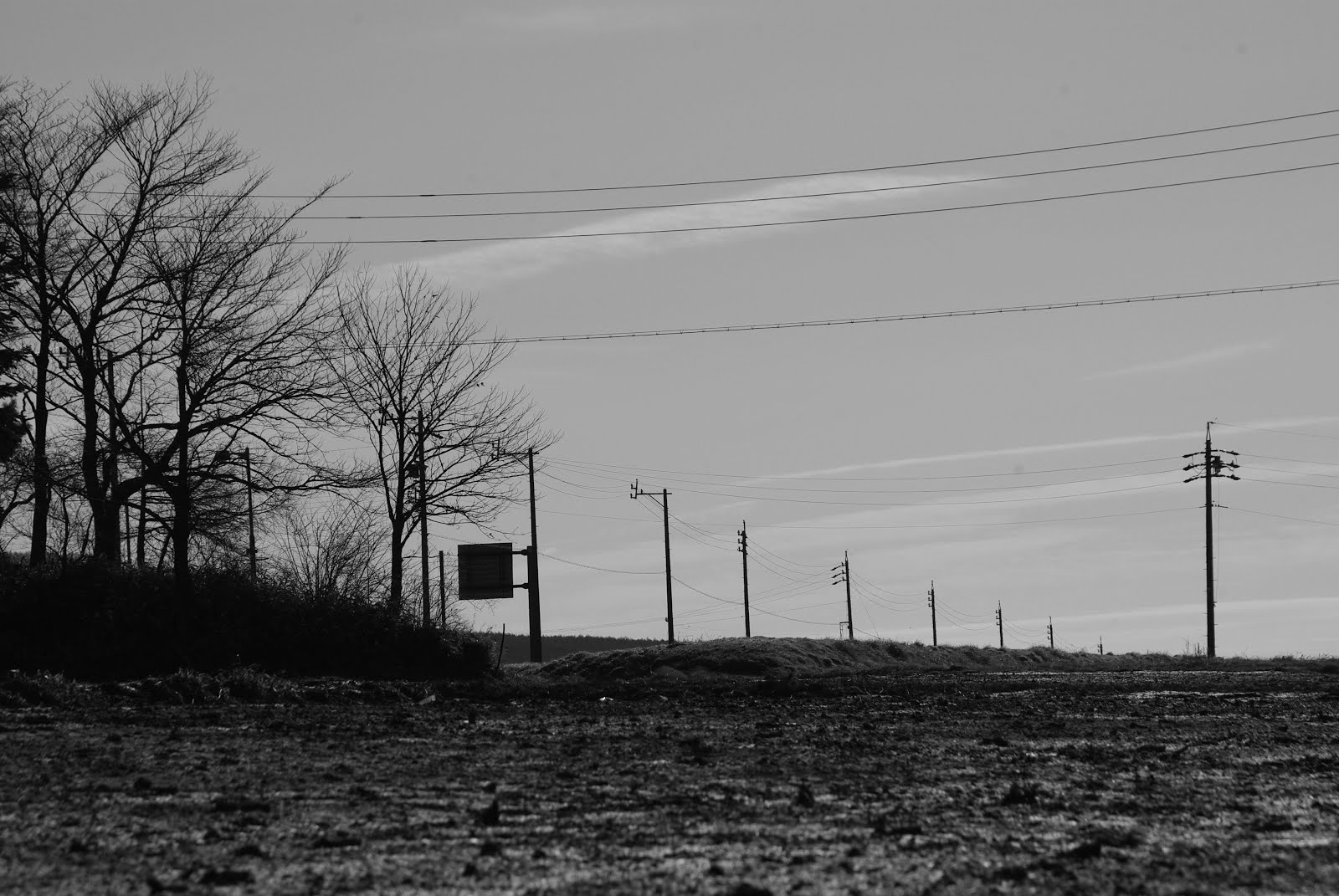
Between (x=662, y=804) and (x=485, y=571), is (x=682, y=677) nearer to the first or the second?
(x=485, y=571)

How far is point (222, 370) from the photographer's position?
35.7 meters

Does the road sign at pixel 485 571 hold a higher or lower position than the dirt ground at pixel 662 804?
higher

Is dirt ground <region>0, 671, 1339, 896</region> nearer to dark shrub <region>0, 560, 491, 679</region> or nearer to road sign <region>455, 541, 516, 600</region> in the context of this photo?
dark shrub <region>0, 560, 491, 679</region>

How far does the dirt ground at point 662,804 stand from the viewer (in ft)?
23.6

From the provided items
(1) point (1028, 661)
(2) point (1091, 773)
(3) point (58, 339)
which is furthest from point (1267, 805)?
(1) point (1028, 661)

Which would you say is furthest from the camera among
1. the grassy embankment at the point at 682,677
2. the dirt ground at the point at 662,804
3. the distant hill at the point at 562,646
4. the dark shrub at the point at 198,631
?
the distant hill at the point at 562,646

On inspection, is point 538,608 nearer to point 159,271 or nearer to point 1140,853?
point 159,271

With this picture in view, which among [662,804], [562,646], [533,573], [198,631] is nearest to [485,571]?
[533,573]

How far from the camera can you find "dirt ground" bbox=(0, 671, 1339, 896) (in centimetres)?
719

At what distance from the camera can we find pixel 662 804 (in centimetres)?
977

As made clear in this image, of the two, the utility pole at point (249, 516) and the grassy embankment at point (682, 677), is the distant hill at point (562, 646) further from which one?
the utility pole at point (249, 516)

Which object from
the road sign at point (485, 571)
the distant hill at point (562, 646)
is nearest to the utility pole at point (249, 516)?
the road sign at point (485, 571)

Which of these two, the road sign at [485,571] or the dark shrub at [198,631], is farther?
the road sign at [485,571]

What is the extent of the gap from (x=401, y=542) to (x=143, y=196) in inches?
486
